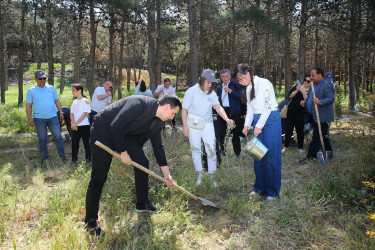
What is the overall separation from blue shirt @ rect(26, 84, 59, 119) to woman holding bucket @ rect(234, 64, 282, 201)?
393 cm

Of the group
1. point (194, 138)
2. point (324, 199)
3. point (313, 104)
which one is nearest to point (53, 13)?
point (194, 138)

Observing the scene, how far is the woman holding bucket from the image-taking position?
394cm

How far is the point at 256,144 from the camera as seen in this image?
3.85 m

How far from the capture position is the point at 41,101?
590cm

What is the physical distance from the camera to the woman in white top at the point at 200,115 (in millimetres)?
4492

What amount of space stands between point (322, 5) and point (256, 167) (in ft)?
27.3

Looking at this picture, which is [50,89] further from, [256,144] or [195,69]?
[195,69]

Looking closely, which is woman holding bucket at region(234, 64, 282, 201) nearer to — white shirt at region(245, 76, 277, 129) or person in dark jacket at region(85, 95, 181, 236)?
white shirt at region(245, 76, 277, 129)

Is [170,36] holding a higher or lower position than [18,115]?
higher

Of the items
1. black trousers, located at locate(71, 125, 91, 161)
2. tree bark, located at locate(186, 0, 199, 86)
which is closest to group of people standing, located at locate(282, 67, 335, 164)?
black trousers, located at locate(71, 125, 91, 161)

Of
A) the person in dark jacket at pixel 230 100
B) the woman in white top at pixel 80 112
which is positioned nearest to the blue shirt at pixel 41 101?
the woman in white top at pixel 80 112

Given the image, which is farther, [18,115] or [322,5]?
[18,115]

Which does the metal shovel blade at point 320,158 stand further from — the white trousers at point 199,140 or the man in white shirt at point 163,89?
the man in white shirt at point 163,89

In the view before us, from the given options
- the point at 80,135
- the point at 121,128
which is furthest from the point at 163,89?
the point at 121,128
